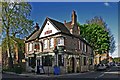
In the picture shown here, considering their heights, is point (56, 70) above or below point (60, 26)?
below

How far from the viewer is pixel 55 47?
105ft

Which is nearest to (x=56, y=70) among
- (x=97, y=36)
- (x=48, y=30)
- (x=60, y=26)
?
(x=48, y=30)

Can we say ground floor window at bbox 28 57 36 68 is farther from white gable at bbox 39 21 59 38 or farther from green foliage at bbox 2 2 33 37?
green foliage at bbox 2 2 33 37

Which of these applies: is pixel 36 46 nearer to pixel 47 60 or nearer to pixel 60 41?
pixel 47 60

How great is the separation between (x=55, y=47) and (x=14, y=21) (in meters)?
8.44

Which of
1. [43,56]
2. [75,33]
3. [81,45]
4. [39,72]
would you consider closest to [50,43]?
[43,56]

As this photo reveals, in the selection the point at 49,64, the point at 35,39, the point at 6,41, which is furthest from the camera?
the point at 6,41

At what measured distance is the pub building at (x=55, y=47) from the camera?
29453 mm

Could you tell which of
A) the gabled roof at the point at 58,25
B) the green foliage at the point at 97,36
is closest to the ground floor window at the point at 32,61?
the gabled roof at the point at 58,25

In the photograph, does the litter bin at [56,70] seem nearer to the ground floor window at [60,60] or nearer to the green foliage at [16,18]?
the ground floor window at [60,60]

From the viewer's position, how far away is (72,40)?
3606cm

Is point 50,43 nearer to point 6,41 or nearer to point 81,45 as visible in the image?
point 6,41

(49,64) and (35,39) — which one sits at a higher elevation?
(35,39)

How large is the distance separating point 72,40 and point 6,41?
10.2 m
